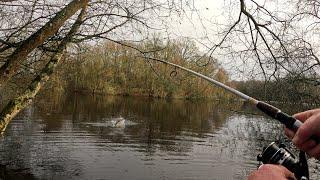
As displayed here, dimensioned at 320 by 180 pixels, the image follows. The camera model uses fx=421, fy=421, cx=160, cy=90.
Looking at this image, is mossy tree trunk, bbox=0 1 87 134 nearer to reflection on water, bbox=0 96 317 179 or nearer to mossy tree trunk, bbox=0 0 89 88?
mossy tree trunk, bbox=0 0 89 88

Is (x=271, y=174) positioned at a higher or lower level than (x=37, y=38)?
lower

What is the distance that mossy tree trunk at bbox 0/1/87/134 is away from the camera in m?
6.87

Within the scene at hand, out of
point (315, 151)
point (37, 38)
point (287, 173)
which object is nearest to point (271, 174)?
point (287, 173)

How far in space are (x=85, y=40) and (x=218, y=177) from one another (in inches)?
Result: 442

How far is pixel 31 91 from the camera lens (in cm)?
756

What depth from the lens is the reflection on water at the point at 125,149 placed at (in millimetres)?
16344

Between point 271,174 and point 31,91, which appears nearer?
point 271,174

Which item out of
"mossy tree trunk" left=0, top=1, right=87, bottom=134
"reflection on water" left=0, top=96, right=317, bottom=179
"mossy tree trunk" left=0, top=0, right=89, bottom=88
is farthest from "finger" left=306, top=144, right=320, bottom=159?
"reflection on water" left=0, top=96, right=317, bottom=179

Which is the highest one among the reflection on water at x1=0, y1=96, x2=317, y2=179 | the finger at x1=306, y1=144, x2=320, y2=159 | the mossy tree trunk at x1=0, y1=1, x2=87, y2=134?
the mossy tree trunk at x1=0, y1=1, x2=87, y2=134

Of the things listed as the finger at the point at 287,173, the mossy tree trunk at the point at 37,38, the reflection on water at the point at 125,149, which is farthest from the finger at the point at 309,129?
the reflection on water at the point at 125,149

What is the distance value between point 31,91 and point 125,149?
13.5m

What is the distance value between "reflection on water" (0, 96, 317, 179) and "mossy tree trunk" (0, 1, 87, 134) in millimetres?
7950

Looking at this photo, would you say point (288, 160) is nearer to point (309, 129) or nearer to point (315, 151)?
point (315, 151)

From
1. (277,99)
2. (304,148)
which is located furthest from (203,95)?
(304,148)
